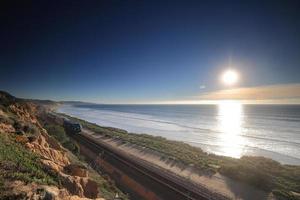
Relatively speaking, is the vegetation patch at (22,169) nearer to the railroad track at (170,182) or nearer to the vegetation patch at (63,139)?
the railroad track at (170,182)

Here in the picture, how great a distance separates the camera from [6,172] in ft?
27.7

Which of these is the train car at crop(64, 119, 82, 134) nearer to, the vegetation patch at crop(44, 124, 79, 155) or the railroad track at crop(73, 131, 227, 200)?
the vegetation patch at crop(44, 124, 79, 155)

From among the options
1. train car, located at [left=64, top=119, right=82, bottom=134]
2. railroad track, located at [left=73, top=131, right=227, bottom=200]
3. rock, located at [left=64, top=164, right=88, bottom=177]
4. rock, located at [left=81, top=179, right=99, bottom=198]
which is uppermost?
rock, located at [left=64, top=164, right=88, bottom=177]

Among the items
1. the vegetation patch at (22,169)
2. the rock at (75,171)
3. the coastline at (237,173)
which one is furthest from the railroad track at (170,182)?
the vegetation patch at (22,169)

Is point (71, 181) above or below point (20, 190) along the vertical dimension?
below

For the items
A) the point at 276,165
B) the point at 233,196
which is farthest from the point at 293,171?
the point at 233,196

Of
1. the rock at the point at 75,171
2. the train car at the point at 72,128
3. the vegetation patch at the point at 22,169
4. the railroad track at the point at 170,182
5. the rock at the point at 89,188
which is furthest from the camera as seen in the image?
the train car at the point at 72,128

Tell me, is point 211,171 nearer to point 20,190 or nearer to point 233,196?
point 233,196

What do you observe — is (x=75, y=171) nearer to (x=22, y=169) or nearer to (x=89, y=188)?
(x=89, y=188)

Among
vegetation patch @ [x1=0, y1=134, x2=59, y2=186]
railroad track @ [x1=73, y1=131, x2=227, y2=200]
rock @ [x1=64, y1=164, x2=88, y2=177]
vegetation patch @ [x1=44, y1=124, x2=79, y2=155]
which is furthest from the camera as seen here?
vegetation patch @ [x1=44, y1=124, x2=79, y2=155]

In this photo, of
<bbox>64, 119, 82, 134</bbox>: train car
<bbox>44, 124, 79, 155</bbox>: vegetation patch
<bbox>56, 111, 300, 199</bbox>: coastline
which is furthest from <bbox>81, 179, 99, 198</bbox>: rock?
<bbox>64, 119, 82, 134</bbox>: train car

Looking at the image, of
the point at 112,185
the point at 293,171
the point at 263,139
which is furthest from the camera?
the point at 263,139

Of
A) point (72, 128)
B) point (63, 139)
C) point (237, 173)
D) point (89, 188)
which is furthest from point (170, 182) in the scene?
point (72, 128)

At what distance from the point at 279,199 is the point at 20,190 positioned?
1902 centimetres
